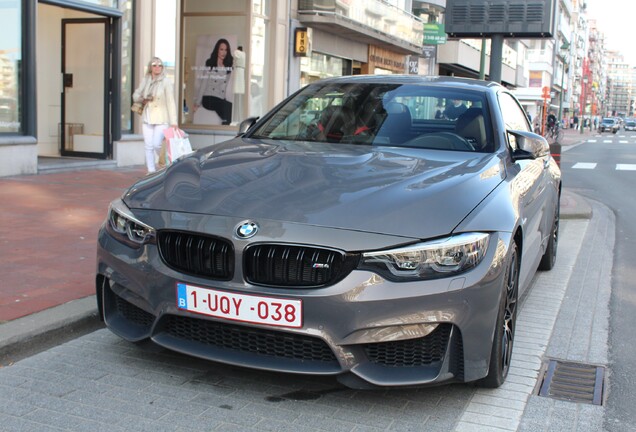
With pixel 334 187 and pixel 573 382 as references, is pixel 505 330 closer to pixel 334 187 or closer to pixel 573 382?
pixel 573 382

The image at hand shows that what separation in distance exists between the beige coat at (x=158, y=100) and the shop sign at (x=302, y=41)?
9.67 metres

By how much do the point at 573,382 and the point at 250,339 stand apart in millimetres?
1752

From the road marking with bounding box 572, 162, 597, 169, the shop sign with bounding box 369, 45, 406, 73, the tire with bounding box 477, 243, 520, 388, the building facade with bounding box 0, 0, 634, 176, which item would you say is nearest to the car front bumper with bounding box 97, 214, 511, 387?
the tire with bounding box 477, 243, 520, 388

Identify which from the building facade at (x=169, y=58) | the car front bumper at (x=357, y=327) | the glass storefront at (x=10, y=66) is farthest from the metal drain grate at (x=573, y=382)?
the glass storefront at (x=10, y=66)

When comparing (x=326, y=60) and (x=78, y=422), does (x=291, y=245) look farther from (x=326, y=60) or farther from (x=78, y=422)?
(x=326, y=60)

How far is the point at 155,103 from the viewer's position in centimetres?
1083

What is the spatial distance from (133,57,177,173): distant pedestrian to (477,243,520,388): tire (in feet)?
25.3

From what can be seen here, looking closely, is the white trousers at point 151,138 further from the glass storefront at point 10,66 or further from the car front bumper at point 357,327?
the car front bumper at point 357,327

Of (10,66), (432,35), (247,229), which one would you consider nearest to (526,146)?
(247,229)

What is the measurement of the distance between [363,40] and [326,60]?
8.90ft

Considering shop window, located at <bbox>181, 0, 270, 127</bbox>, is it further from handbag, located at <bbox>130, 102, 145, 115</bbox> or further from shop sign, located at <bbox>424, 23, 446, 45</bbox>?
shop sign, located at <bbox>424, 23, 446, 45</bbox>

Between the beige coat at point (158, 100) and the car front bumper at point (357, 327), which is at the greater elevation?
the beige coat at point (158, 100)

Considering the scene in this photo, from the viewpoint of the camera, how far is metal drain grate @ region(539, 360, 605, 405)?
3.74m

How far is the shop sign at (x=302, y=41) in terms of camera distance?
20.0 metres
